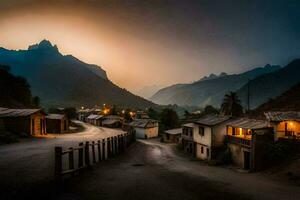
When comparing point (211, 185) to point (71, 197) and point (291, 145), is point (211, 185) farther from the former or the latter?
point (291, 145)

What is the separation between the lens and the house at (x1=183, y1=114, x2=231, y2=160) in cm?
4800

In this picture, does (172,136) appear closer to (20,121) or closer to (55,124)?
(55,124)

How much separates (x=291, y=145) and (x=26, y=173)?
30.4 m

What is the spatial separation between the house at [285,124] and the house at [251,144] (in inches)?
34.9

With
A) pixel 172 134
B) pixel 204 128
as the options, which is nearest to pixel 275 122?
pixel 204 128

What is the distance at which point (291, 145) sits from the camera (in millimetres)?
36500

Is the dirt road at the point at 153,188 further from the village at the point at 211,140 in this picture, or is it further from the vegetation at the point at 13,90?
the vegetation at the point at 13,90

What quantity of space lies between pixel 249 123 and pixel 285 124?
186 inches

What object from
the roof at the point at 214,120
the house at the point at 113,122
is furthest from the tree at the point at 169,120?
the roof at the point at 214,120

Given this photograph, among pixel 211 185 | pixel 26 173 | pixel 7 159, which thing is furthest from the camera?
pixel 7 159

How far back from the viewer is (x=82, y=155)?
2286 cm

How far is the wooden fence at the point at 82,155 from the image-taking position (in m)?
18.4

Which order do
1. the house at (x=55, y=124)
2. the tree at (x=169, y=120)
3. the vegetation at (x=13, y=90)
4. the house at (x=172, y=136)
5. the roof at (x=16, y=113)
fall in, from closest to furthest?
the roof at (x=16, y=113) → the house at (x=55, y=124) → the house at (x=172, y=136) → the vegetation at (x=13, y=90) → the tree at (x=169, y=120)

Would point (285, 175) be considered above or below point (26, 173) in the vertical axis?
below
